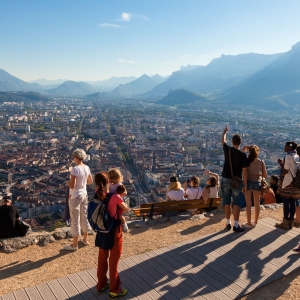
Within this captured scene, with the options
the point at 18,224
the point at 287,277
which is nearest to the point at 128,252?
the point at 18,224

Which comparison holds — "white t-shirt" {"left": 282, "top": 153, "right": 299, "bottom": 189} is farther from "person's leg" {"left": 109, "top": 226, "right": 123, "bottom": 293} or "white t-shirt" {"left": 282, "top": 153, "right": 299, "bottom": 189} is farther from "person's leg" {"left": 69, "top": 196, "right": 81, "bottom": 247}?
"person's leg" {"left": 69, "top": 196, "right": 81, "bottom": 247}

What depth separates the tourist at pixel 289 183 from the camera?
4.02 metres

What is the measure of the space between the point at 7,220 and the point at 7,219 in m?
0.02

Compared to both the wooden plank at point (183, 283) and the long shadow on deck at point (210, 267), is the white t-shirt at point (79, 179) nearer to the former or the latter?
the long shadow on deck at point (210, 267)

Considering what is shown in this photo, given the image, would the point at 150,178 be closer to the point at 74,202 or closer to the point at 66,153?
the point at 66,153

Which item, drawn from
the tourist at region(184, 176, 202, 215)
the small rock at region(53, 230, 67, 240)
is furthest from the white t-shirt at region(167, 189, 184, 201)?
the small rock at region(53, 230, 67, 240)

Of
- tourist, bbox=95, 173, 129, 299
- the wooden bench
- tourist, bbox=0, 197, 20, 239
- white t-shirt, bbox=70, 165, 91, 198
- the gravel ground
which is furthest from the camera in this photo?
the wooden bench

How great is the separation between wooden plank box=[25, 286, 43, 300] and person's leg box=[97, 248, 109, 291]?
1.85ft

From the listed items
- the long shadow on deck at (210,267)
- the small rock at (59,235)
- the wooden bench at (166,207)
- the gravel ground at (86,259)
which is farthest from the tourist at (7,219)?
the wooden bench at (166,207)

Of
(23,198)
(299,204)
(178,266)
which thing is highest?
(299,204)

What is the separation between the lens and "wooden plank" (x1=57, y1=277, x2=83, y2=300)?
2.74 metres

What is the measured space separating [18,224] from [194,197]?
122 inches

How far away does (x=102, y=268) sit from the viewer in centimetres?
272

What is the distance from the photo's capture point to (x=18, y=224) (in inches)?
163
